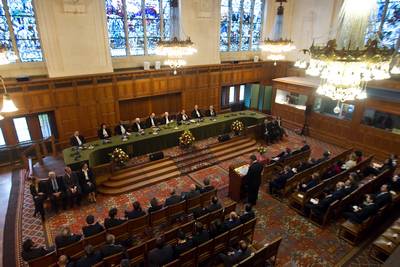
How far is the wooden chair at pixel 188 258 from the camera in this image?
5268 millimetres

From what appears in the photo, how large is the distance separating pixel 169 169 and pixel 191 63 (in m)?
7.24

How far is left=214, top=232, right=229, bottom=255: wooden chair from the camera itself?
5863 mm

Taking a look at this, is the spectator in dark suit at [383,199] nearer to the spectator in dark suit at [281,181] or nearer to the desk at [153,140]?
the spectator in dark suit at [281,181]

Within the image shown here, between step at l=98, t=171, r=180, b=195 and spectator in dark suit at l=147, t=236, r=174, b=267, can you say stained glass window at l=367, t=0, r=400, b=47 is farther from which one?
spectator in dark suit at l=147, t=236, r=174, b=267

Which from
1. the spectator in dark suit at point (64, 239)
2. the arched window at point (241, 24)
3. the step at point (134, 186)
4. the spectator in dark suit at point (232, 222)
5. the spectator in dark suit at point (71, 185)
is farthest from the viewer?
the arched window at point (241, 24)

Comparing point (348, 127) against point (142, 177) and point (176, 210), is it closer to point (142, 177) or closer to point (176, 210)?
point (176, 210)

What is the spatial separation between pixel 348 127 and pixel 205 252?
10.8m

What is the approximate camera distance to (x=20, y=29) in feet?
34.6

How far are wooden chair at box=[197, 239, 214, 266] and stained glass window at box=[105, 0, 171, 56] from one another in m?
10.3

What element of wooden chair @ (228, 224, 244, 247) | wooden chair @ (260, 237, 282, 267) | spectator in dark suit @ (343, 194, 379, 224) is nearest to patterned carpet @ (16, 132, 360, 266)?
spectator in dark suit @ (343, 194, 379, 224)

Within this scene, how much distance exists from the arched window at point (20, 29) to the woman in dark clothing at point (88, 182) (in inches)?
240

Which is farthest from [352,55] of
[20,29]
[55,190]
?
[20,29]

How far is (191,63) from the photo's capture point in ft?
49.3

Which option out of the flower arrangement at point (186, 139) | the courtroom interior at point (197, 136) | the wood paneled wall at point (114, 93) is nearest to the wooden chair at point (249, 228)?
the courtroom interior at point (197, 136)
